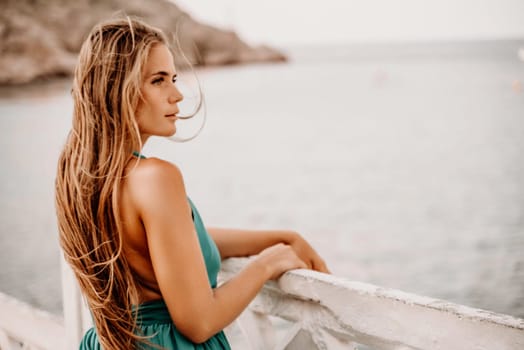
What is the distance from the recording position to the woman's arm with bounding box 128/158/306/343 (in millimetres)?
973

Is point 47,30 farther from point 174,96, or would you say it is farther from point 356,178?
point 174,96

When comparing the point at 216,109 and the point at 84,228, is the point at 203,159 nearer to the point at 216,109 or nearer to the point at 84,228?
the point at 216,109

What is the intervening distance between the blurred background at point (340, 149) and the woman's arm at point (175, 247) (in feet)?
0.96

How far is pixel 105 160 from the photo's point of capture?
1.04 metres

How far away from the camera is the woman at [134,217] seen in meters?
0.99

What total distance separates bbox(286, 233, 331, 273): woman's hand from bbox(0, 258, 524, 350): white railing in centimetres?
15

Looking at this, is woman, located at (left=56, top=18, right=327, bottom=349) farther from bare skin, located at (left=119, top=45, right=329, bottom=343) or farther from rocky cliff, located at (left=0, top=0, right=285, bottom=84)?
rocky cliff, located at (left=0, top=0, right=285, bottom=84)

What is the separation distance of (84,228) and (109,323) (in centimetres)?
19

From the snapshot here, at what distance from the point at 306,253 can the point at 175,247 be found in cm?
45

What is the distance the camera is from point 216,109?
1409 inches

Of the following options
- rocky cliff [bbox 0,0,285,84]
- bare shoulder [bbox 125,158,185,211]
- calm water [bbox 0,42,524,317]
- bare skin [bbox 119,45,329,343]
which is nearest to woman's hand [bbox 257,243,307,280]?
bare skin [bbox 119,45,329,343]

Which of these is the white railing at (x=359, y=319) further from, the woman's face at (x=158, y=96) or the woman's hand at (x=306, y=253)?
the woman's face at (x=158, y=96)

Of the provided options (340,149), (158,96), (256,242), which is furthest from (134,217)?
(340,149)

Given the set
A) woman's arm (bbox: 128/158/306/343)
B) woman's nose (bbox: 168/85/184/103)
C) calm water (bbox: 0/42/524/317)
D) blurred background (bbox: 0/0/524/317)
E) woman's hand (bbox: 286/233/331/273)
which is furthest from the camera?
blurred background (bbox: 0/0/524/317)
